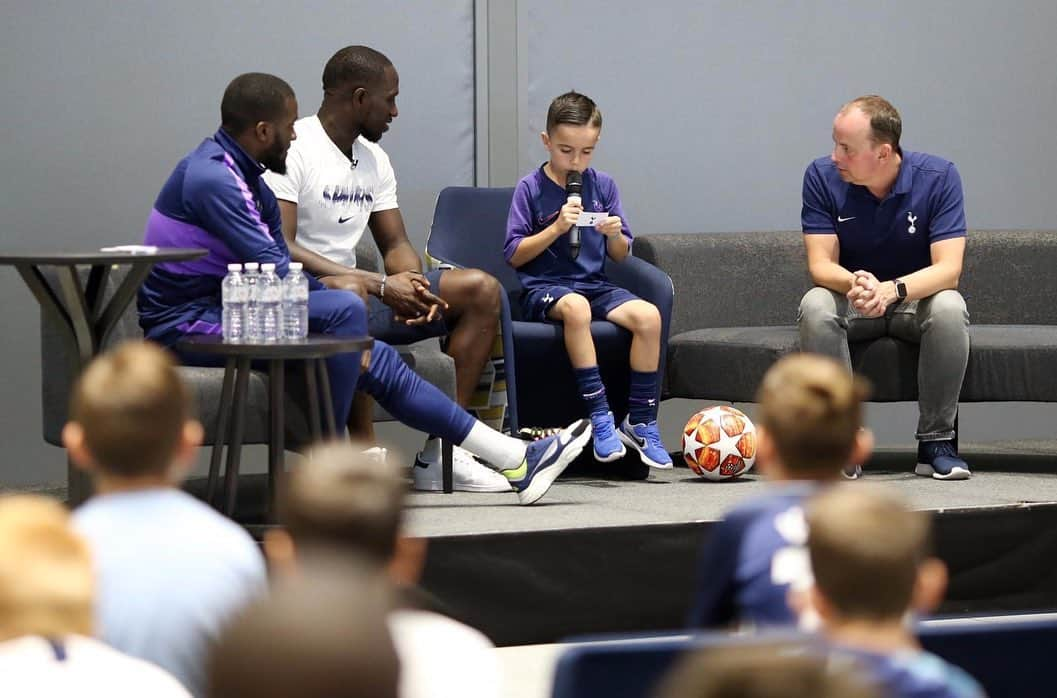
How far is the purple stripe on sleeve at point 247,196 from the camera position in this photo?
156 inches

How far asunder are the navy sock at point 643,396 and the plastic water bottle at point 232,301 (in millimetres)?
1384

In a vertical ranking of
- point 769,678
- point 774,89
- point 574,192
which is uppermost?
point 774,89

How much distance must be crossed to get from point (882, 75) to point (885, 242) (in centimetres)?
147

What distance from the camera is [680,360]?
17.0 feet

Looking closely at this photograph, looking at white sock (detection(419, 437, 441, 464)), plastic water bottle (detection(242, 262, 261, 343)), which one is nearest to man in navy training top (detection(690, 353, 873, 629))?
plastic water bottle (detection(242, 262, 261, 343))

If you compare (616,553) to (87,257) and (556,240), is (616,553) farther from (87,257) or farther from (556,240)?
(87,257)

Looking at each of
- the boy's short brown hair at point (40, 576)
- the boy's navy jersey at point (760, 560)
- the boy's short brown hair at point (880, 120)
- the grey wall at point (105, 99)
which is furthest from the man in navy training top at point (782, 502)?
the grey wall at point (105, 99)

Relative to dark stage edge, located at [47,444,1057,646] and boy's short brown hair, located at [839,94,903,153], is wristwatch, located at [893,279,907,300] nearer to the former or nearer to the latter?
boy's short brown hair, located at [839,94,903,153]

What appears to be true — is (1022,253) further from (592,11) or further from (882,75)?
(592,11)

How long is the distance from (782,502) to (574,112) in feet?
9.51

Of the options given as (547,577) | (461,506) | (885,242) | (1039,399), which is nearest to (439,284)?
(461,506)

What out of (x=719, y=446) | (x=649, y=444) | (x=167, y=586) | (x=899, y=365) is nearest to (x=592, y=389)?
(x=649, y=444)

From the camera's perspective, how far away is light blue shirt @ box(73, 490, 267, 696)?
1.83 metres

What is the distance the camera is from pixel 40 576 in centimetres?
148
